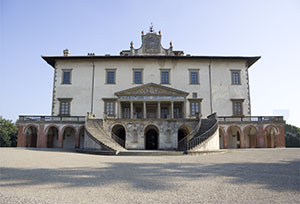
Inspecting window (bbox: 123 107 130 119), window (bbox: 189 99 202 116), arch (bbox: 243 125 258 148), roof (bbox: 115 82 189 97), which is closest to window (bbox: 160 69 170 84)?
roof (bbox: 115 82 189 97)

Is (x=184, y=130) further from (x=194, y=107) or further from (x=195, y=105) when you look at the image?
(x=195, y=105)

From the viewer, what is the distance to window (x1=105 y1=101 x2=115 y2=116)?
29.7m

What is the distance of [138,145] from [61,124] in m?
9.83

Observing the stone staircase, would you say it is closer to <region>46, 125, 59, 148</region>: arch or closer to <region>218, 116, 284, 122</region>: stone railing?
<region>46, 125, 59, 148</region>: arch

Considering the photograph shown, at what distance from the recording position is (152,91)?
28766 mm

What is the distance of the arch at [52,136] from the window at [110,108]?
21.6 feet

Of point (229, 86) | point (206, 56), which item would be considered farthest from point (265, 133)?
point (206, 56)

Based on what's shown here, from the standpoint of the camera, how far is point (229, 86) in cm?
3108

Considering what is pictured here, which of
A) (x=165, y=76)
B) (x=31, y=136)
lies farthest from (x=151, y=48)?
(x=31, y=136)

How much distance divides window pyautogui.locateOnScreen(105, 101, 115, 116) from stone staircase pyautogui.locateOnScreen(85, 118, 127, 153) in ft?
16.0

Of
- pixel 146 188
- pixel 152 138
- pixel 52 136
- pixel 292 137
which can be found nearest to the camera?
pixel 146 188

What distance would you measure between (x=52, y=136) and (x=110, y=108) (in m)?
7.93

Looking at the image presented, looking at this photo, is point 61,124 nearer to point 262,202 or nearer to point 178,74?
point 178,74

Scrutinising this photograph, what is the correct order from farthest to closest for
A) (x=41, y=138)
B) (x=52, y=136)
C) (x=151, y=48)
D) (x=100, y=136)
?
1. (x=151, y=48)
2. (x=52, y=136)
3. (x=41, y=138)
4. (x=100, y=136)
